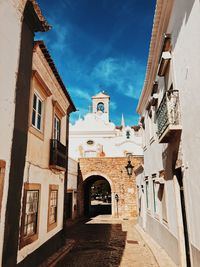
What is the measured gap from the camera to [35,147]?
618 cm

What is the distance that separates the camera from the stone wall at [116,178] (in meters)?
18.6

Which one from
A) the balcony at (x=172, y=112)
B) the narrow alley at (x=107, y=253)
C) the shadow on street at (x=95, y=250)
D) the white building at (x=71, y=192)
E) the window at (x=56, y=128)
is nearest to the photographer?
the balcony at (x=172, y=112)

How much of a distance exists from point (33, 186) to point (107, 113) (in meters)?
30.0

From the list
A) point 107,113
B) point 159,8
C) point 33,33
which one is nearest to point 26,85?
point 33,33

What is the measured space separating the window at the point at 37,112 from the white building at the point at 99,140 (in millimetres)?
22268

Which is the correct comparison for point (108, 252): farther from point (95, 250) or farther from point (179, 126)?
point (179, 126)

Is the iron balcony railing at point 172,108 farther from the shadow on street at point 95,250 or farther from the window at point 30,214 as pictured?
the shadow on street at point 95,250

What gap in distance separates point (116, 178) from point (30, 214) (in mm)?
14030

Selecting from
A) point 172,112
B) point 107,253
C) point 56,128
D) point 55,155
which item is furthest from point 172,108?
point 107,253

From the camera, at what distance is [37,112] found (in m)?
6.53

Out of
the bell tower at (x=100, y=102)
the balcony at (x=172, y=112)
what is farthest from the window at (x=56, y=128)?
the bell tower at (x=100, y=102)

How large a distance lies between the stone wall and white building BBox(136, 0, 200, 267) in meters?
10.2

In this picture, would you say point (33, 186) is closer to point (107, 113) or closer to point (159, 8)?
point (159, 8)

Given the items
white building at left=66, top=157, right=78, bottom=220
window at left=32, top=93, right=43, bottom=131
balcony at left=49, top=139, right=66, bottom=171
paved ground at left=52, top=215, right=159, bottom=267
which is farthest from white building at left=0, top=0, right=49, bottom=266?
white building at left=66, top=157, right=78, bottom=220
